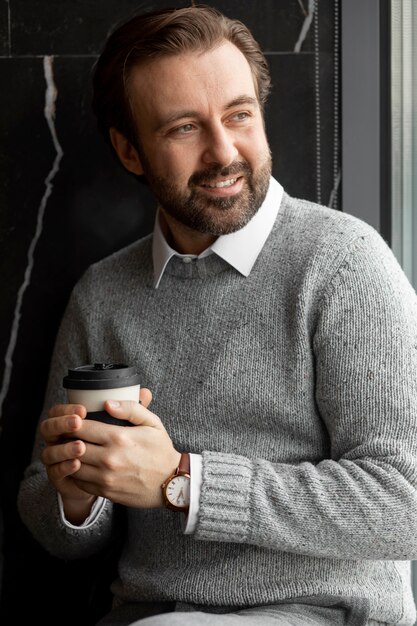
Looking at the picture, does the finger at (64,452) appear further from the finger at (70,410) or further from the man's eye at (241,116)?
the man's eye at (241,116)

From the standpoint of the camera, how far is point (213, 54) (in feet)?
5.31

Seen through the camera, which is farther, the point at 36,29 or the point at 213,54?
the point at 36,29

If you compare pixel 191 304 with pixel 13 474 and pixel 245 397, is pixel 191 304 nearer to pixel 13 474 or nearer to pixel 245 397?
pixel 245 397

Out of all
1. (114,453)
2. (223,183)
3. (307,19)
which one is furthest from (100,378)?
(307,19)

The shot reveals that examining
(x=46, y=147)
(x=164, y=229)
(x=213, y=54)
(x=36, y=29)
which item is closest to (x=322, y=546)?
(x=164, y=229)

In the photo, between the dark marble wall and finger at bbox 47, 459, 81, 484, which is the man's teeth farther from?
finger at bbox 47, 459, 81, 484

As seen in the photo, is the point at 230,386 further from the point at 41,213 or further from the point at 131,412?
the point at 41,213

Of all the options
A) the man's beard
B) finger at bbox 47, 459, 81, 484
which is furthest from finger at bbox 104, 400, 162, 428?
the man's beard

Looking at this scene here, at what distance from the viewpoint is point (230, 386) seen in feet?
5.25

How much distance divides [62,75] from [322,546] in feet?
3.83

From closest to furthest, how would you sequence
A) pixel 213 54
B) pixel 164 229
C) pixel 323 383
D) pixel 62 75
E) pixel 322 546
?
pixel 322 546, pixel 323 383, pixel 213 54, pixel 164 229, pixel 62 75

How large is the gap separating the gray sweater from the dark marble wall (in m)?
0.23

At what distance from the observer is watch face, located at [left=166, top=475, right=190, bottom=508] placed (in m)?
1.43

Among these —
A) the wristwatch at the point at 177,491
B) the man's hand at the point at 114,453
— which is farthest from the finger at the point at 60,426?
the wristwatch at the point at 177,491
